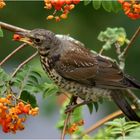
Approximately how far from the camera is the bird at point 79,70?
4.37 m

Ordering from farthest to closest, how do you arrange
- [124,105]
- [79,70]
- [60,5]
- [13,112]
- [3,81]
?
[79,70], [124,105], [60,5], [3,81], [13,112]

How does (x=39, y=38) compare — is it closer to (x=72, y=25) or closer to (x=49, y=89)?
(x=49, y=89)

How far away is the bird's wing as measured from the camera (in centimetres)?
454

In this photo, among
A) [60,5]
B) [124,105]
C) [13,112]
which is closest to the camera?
[13,112]

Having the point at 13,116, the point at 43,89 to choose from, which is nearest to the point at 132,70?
the point at 43,89

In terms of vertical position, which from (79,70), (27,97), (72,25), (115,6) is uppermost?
(72,25)

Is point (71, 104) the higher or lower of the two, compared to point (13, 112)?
higher

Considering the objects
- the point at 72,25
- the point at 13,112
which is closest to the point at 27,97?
the point at 13,112

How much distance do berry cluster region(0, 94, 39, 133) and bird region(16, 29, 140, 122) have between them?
81cm

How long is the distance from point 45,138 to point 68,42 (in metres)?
3.60

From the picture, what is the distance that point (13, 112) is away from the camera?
3.46 m

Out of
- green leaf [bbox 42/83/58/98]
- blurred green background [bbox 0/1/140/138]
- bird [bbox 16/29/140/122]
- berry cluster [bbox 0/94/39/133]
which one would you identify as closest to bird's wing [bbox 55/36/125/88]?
bird [bbox 16/29/140/122]

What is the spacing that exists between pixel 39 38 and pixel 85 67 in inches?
19.9

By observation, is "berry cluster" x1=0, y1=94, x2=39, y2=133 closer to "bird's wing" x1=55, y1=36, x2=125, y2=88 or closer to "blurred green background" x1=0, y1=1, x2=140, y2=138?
"bird's wing" x1=55, y1=36, x2=125, y2=88
